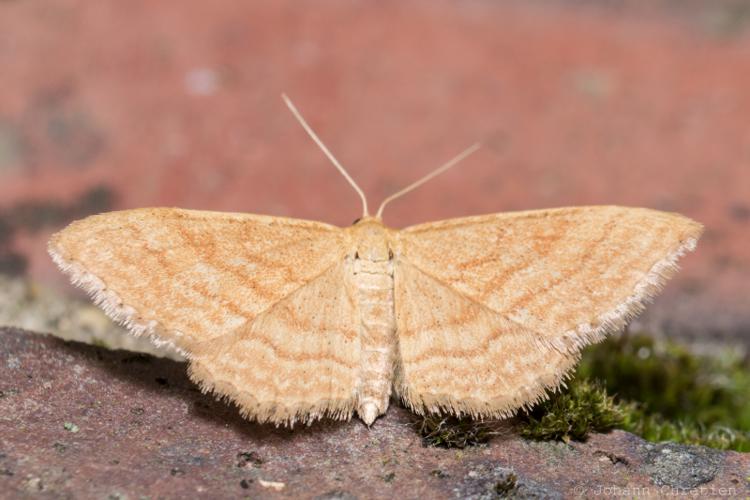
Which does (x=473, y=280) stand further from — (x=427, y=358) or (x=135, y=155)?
(x=135, y=155)

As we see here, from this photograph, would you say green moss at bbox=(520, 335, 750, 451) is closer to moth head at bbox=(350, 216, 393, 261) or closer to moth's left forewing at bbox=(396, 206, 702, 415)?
moth's left forewing at bbox=(396, 206, 702, 415)

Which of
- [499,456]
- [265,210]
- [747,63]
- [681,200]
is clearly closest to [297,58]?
[265,210]

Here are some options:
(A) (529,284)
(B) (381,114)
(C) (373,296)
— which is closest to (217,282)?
(C) (373,296)

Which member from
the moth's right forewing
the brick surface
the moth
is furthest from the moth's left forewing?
the moth's right forewing

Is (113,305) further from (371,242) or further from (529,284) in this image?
(529,284)

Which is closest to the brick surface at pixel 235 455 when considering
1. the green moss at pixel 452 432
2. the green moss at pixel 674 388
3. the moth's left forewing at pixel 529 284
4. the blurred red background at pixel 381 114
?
the green moss at pixel 452 432

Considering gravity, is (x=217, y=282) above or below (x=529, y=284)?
below
